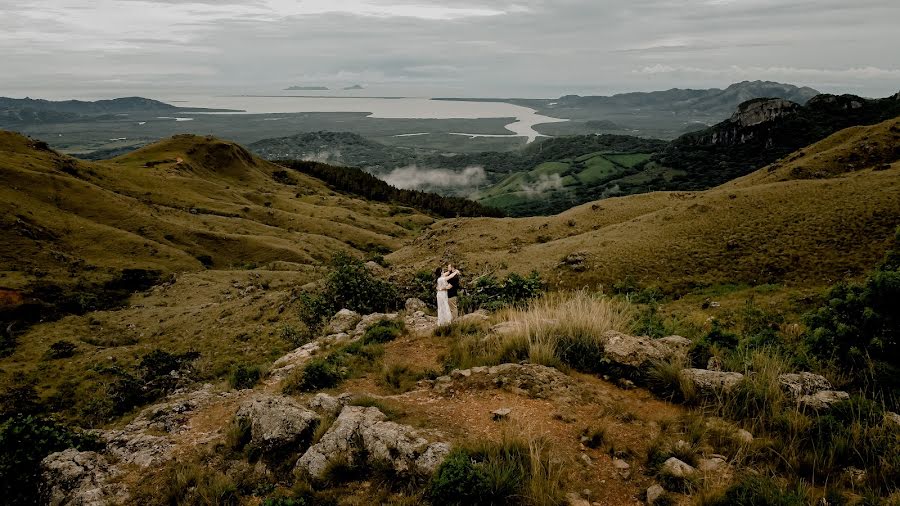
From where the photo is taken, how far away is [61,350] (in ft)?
91.3

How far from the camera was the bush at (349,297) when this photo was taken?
2214cm

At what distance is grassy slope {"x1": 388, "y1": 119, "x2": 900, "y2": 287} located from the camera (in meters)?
23.9

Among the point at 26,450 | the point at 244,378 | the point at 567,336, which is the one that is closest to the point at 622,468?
the point at 567,336

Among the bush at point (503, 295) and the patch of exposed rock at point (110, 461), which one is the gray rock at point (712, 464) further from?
the bush at point (503, 295)

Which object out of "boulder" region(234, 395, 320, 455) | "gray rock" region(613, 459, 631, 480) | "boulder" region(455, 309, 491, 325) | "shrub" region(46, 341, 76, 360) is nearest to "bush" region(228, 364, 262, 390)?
"boulder" region(234, 395, 320, 455)

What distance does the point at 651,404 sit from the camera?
27.0 feet

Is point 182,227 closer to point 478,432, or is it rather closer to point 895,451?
point 478,432

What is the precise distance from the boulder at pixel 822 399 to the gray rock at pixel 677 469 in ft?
8.03

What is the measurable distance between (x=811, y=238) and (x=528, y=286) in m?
18.5

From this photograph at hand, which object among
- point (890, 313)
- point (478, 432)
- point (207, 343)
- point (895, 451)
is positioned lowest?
point (207, 343)

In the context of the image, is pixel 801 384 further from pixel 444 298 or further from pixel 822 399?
pixel 444 298

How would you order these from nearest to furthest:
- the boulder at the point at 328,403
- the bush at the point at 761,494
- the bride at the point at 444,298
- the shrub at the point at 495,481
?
the bush at the point at 761,494 < the shrub at the point at 495,481 < the boulder at the point at 328,403 < the bride at the point at 444,298

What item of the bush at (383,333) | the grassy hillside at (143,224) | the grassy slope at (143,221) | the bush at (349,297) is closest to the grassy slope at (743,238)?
the bush at (349,297)

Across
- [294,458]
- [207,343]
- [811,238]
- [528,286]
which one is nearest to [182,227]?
[207,343]
